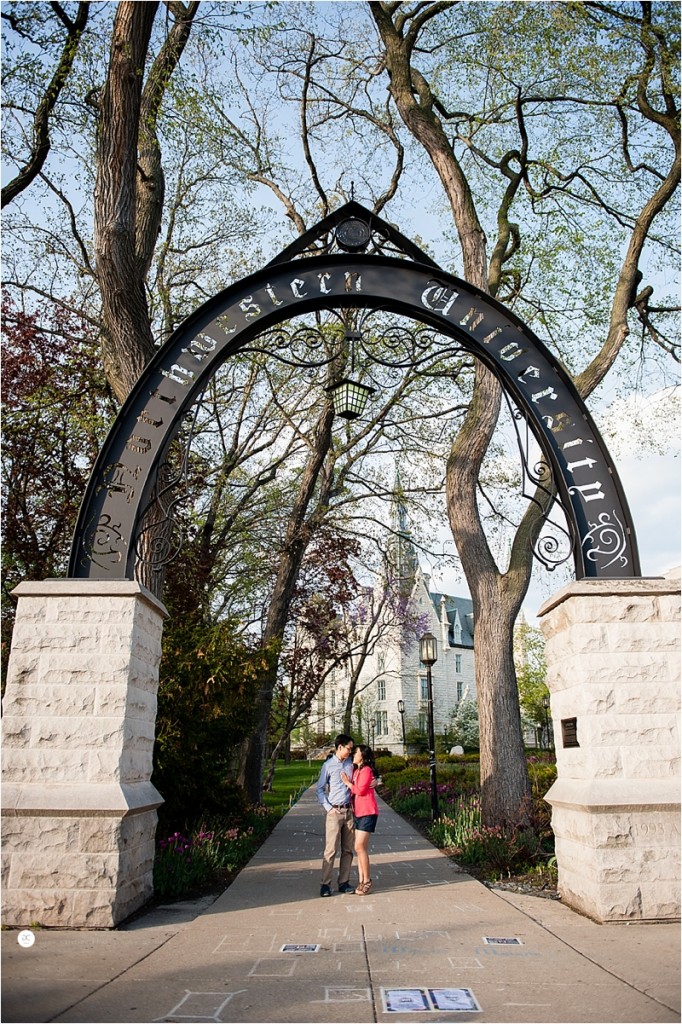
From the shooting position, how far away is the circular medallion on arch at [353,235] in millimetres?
7844

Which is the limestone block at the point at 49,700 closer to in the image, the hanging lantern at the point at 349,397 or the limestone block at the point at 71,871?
the limestone block at the point at 71,871

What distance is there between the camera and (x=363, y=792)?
8547 mm

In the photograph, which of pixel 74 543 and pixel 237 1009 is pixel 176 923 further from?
pixel 74 543

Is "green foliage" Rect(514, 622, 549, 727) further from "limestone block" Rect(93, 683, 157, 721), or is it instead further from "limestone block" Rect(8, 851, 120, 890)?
"limestone block" Rect(8, 851, 120, 890)

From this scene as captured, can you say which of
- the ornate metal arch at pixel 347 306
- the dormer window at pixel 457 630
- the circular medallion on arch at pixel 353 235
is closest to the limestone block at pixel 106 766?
the ornate metal arch at pixel 347 306

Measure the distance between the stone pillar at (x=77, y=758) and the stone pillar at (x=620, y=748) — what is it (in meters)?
3.56

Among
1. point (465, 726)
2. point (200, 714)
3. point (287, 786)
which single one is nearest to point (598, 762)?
point (200, 714)

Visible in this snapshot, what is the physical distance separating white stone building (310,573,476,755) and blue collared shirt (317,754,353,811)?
35.0m

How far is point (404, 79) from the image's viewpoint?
41.2ft

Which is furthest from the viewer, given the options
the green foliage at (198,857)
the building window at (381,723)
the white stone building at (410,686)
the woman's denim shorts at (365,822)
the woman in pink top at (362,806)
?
the building window at (381,723)

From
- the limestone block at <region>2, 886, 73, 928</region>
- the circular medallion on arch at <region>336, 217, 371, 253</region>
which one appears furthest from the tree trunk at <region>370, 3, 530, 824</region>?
the limestone block at <region>2, 886, 73, 928</region>

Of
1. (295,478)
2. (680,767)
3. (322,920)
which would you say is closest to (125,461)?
(322,920)

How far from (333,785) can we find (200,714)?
257 centimetres

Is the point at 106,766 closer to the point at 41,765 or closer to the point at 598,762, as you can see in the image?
the point at 41,765
